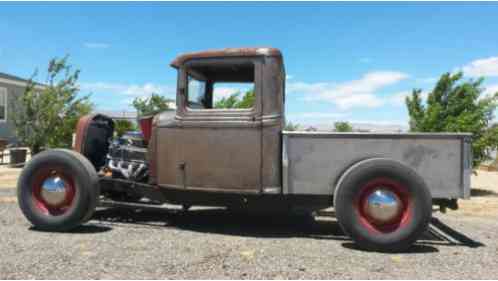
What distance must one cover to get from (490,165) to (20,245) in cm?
1693

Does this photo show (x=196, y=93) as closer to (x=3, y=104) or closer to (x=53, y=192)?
(x=53, y=192)

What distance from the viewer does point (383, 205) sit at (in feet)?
11.9

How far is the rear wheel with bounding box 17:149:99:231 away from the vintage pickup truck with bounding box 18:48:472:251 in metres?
0.01

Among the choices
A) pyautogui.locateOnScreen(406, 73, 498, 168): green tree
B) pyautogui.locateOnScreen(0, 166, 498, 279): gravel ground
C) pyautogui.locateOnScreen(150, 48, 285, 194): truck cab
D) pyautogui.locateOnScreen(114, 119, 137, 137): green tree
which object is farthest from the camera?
pyautogui.locateOnScreen(406, 73, 498, 168): green tree

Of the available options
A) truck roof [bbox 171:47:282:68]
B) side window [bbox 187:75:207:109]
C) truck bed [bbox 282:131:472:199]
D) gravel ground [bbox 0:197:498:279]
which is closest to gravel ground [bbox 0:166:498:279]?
gravel ground [bbox 0:197:498:279]

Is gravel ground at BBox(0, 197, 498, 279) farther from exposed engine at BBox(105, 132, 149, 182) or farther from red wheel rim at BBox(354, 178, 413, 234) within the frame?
exposed engine at BBox(105, 132, 149, 182)

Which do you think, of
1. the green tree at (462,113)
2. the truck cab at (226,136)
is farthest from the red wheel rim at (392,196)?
the green tree at (462,113)

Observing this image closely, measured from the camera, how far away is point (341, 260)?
3293 mm

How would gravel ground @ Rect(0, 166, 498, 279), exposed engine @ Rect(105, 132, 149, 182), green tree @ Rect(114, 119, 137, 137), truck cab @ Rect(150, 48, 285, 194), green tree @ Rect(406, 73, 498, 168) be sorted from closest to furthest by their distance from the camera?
gravel ground @ Rect(0, 166, 498, 279)
truck cab @ Rect(150, 48, 285, 194)
exposed engine @ Rect(105, 132, 149, 182)
green tree @ Rect(114, 119, 137, 137)
green tree @ Rect(406, 73, 498, 168)

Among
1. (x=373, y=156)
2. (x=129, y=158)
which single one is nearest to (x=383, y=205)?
(x=373, y=156)

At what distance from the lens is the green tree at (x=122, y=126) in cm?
542

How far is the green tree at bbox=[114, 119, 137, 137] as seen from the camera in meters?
5.42

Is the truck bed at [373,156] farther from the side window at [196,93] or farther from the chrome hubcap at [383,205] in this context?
the side window at [196,93]

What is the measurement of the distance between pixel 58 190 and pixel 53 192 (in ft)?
0.21
